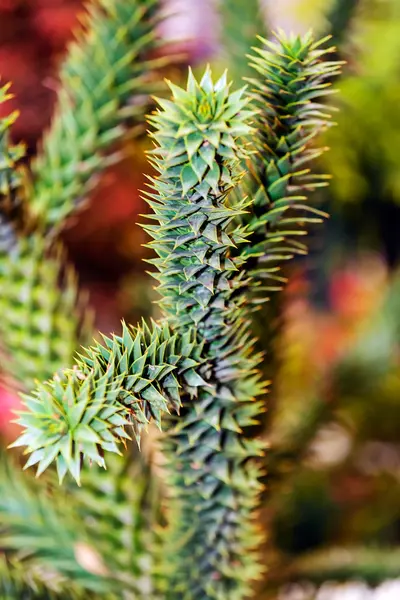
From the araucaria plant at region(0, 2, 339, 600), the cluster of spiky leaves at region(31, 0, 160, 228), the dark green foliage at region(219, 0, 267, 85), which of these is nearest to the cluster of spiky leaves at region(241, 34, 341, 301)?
the araucaria plant at region(0, 2, 339, 600)

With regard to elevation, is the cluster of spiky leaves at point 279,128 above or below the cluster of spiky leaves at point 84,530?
above

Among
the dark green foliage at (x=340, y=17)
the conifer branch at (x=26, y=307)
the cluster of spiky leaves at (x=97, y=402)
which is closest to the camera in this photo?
the cluster of spiky leaves at (x=97, y=402)

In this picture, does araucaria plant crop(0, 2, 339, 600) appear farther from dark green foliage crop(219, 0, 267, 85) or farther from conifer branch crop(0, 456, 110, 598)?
dark green foliage crop(219, 0, 267, 85)

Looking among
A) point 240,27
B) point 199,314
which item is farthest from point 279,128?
point 240,27

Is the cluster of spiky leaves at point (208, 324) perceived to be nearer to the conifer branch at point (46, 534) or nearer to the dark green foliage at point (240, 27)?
the conifer branch at point (46, 534)

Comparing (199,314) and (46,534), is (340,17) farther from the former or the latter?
(46,534)

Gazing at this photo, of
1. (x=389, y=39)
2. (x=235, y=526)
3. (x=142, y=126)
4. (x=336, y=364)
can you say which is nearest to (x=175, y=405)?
(x=235, y=526)

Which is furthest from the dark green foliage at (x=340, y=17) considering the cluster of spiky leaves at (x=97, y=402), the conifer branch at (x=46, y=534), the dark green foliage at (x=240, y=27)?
the conifer branch at (x=46, y=534)
